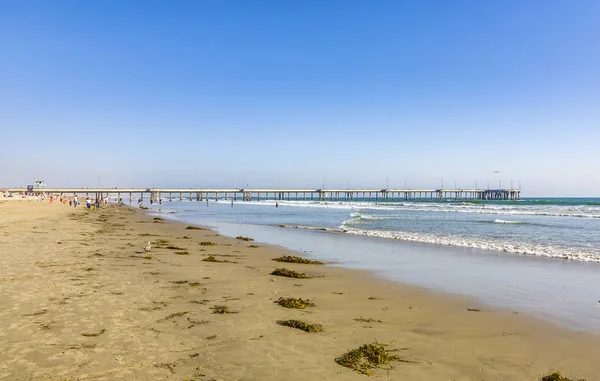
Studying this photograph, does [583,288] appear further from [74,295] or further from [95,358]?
[74,295]

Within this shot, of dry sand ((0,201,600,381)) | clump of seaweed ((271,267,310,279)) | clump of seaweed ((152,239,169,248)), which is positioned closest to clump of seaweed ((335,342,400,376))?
dry sand ((0,201,600,381))

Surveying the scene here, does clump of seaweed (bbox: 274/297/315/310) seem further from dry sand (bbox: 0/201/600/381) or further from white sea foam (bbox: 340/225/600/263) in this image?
white sea foam (bbox: 340/225/600/263)

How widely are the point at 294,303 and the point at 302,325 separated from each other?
4.77 ft

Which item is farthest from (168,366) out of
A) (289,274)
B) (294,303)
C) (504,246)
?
(504,246)

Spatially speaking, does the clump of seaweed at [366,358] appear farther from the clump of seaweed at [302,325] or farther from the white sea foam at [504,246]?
the white sea foam at [504,246]

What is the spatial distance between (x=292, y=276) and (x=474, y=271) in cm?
598

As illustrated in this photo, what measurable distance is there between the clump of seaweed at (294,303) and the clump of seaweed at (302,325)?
3.61 ft

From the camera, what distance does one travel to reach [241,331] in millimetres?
6309

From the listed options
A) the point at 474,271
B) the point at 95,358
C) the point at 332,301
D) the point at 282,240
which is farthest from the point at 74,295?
the point at 282,240

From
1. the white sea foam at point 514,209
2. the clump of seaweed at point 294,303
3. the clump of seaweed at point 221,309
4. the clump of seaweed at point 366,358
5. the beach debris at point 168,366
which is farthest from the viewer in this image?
the white sea foam at point 514,209

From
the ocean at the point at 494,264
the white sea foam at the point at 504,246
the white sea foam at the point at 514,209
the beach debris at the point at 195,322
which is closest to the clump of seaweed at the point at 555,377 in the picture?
the ocean at the point at 494,264

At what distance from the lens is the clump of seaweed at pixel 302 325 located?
6508mm

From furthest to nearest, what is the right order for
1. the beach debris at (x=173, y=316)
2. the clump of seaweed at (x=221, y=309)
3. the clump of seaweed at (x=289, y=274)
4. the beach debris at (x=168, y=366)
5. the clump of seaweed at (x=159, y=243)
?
the clump of seaweed at (x=159, y=243) → the clump of seaweed at (x=289, y=274) → the clump of seaweed at (x=221, y=309) → the beach debris at (x=173, y=316) → the beach debris at (x=168, y=366)

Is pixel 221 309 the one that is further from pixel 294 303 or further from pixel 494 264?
pixel 494 264
